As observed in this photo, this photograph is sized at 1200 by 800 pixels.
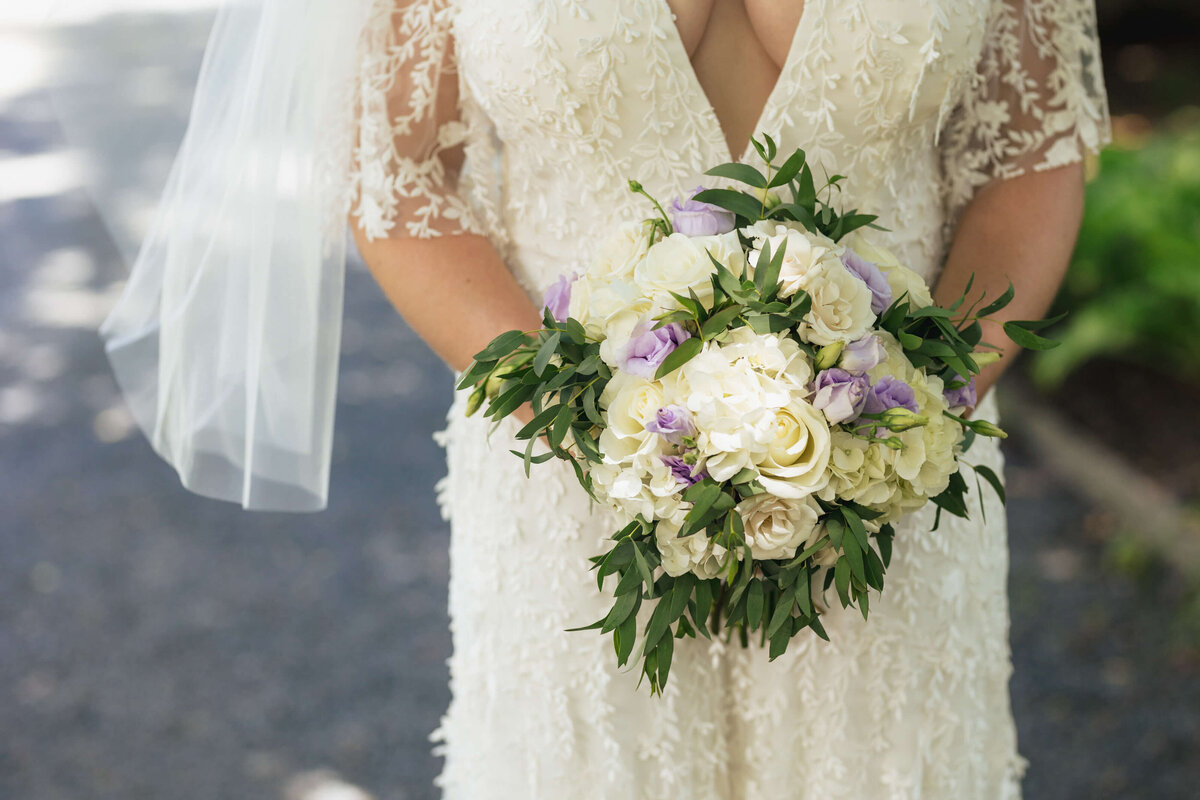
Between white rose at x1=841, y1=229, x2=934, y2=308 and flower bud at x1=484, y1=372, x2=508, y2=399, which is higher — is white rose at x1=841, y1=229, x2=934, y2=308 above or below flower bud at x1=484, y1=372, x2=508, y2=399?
above

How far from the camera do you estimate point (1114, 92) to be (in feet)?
23.0

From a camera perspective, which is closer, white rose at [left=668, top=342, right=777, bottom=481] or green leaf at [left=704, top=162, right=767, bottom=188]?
white rose at [left=668, top=342, right=777, bottom=481]

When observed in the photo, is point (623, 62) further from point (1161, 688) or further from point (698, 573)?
point (1161, 688)

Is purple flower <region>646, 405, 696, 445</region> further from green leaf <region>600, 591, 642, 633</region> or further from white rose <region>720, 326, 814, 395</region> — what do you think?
green leaf <region>600, 591, 642, 633</region>

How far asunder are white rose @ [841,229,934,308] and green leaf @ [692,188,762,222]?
137 millimetres

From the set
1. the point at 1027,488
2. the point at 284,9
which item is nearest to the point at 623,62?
the point at 284,9

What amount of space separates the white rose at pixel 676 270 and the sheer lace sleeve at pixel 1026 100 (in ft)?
2.36

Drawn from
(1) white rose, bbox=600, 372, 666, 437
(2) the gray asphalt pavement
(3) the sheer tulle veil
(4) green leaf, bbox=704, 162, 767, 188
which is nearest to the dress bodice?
(3) the sheer tulle veil

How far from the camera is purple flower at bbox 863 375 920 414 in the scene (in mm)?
1243

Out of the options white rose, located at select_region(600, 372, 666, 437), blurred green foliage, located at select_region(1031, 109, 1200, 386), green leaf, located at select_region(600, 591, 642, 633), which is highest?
white rose, located at select_region(600, 372, 666, 437)

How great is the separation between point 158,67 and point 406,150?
434 mm

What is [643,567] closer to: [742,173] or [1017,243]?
[742,173]

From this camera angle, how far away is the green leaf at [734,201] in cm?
135

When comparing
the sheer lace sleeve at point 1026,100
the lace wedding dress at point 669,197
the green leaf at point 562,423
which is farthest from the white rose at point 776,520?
the sheer lace sleeve at point 1026,100
